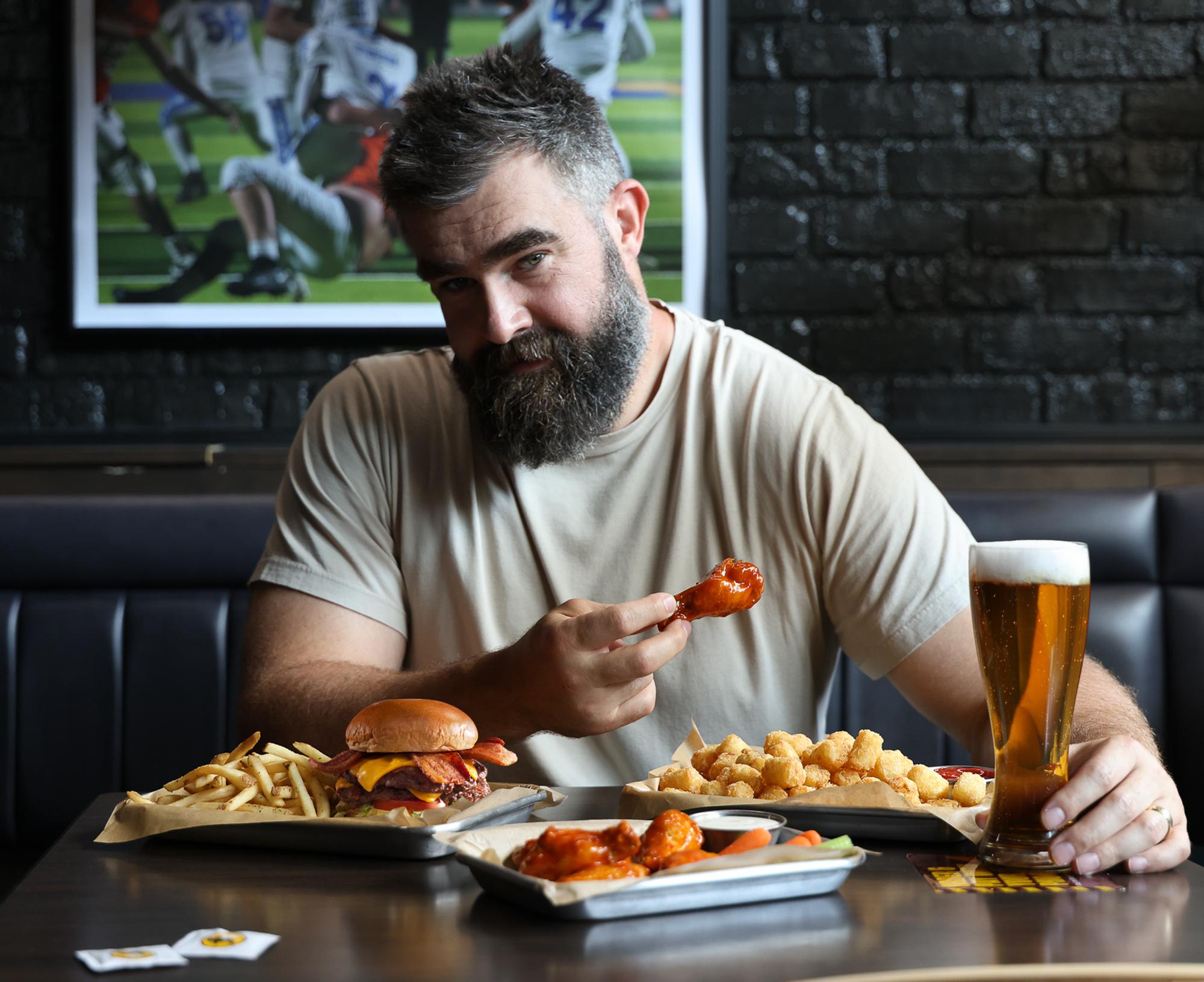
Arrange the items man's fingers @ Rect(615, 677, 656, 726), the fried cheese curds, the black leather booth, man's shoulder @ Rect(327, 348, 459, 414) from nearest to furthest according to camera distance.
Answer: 1. the fried cheese curds
2. man's fingers @ Rect(615, 677, 656, 726)
3. man's shoulder @ Rect(327, 348, 459, 414)
4. the black leather booth

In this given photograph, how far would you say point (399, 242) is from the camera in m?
2.71

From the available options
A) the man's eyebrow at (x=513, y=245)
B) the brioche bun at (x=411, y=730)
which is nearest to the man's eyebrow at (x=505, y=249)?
the man's eyebrow at (x=513, y=245)

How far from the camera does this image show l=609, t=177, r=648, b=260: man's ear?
185cm

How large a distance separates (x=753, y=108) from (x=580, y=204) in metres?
1.15

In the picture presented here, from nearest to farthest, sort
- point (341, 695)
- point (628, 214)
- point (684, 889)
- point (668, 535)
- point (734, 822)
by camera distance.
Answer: point (684, 889) < point (734, 822) < point (341, 695) < point (668, 535) < point (628, 214)

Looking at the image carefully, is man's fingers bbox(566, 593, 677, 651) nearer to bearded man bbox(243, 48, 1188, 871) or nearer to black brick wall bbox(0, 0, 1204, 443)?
bearded man bbox(243, 48, 1188, 871)

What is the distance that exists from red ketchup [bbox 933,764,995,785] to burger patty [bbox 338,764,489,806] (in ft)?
1.42

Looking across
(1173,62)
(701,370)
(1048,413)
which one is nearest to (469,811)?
(701,370)

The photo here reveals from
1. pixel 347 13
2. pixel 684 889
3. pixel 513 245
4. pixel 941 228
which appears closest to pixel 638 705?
pixel 684 889

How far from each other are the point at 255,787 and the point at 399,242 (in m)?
1.74

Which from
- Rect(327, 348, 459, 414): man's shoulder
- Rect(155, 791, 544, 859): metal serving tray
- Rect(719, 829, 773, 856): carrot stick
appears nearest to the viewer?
Rect(719, 829, 773, 856): carrot stick

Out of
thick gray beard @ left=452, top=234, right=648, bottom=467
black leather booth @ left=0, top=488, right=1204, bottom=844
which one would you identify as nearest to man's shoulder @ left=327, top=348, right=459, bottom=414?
thick gray beard @ left=452, top=234, right=648, bottom=467

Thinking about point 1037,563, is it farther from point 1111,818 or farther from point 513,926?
point 513,926

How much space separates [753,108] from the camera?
276 cm
